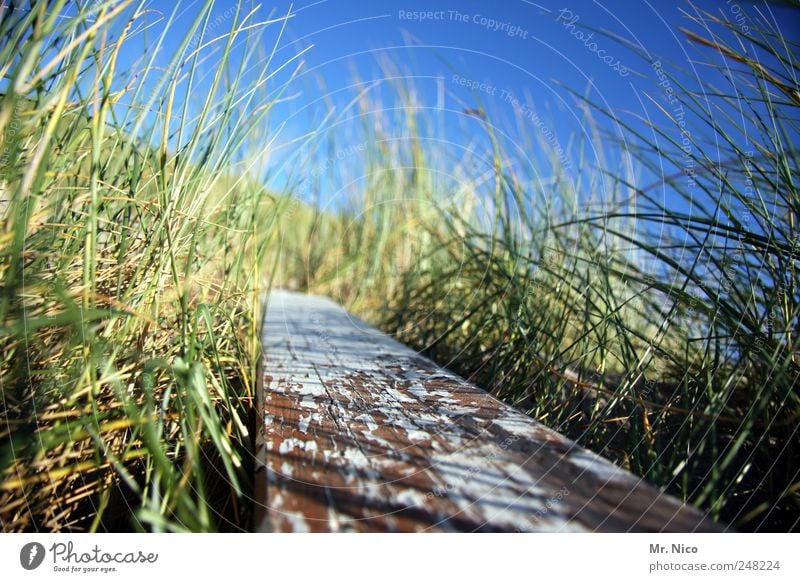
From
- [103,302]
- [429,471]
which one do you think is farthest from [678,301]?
[103,302]

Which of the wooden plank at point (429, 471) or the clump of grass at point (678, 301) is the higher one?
the clump of grass at point (678, 301)

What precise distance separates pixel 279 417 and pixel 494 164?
51.7 inches

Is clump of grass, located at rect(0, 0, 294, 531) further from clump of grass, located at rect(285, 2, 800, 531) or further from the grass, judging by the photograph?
clump of grass, located at rect(285, 2, 800, 531)

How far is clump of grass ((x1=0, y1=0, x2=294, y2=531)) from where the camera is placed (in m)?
0.61

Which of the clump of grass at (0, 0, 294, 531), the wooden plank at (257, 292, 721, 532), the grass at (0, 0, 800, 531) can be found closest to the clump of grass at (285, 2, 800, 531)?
the grass at (0, 0, 800, 531)

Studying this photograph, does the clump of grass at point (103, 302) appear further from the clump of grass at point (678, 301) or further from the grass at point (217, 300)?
the clump of grass at point (678, 301)

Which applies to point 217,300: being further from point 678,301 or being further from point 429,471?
point 678,301

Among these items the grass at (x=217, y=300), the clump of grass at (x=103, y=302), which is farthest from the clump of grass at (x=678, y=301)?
the clump of grass at (x=103, y=302)

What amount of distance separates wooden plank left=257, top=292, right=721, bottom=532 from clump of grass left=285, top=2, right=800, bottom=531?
6.2 inches

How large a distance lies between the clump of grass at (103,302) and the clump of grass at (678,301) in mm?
589

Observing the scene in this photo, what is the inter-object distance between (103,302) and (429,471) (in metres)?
0.61

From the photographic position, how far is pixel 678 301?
3.17 ft

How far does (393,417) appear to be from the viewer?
727mm

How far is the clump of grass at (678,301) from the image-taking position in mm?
787
